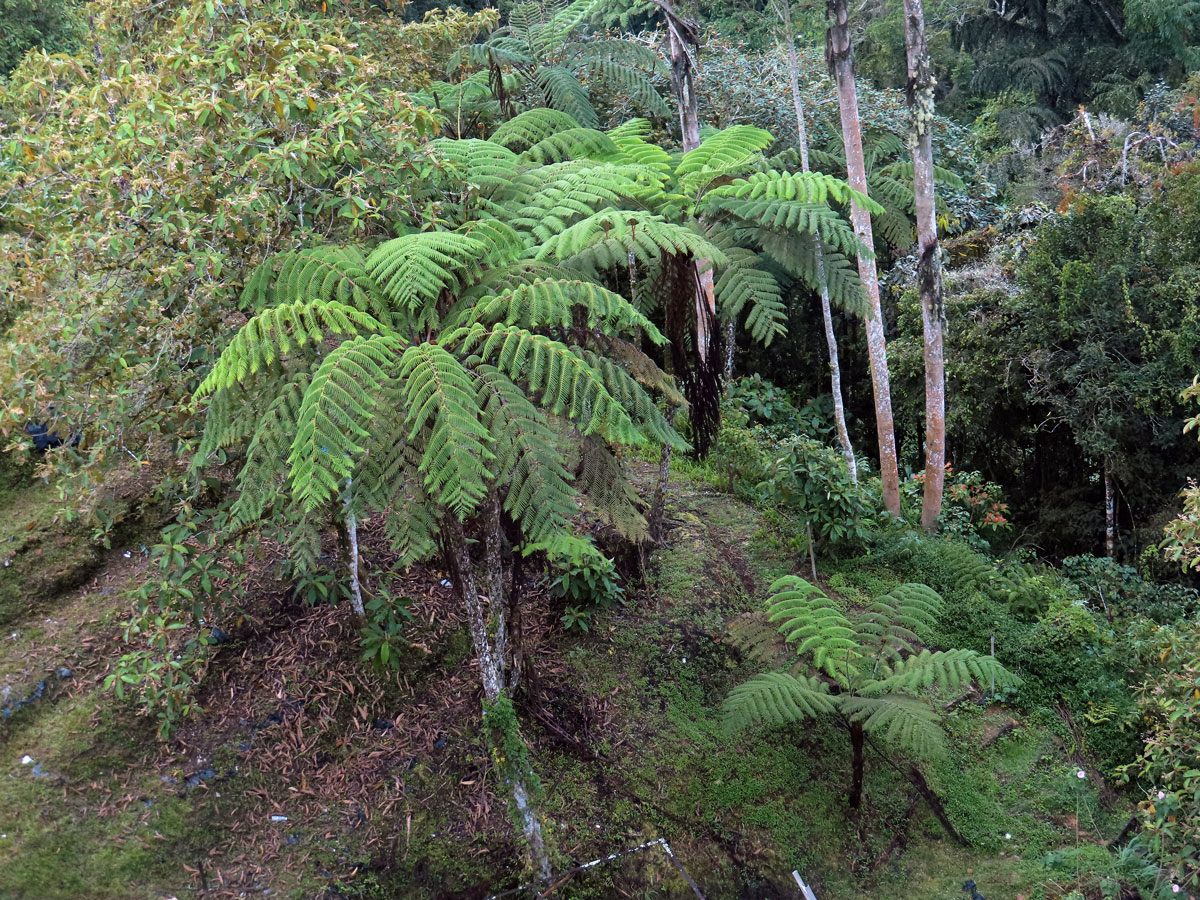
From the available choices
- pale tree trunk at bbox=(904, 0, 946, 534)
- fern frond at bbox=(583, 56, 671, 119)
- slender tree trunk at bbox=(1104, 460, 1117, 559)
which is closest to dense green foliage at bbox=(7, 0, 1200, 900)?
pale tree trunk at bbox=(904, 0, 946, 534)

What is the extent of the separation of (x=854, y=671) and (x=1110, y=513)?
551cm

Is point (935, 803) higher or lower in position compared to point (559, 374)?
lower

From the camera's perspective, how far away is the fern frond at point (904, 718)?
4.38 metres

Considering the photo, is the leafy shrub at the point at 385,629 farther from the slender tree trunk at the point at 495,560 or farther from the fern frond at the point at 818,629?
the fern frond at the point at 818,629

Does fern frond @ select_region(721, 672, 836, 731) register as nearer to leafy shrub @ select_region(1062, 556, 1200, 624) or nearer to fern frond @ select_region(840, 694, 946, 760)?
fern frond @ select_region(840, 694, 946, 760)

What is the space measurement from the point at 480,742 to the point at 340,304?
278cm

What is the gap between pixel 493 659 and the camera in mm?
4387

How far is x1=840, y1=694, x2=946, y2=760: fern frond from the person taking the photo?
14.4ft

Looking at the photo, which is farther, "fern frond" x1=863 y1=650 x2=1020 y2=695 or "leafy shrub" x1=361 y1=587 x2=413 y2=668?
"leafy shrub" x1=361 y1=587 x2=413 y2=668

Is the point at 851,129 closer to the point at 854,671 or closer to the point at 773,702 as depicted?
the point at 854,671

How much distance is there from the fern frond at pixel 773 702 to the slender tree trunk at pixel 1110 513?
5639 mm

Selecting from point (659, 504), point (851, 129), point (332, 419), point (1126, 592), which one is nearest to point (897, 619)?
point (659, 504)

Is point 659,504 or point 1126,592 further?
point 1126,592

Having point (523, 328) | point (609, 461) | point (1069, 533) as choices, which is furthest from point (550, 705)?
point (1069, 533)
